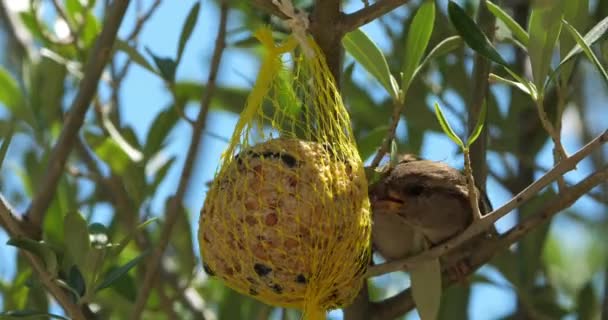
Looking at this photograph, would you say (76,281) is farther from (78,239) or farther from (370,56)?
(370,56)

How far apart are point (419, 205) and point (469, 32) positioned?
1.61 feet

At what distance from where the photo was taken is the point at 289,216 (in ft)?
5.52

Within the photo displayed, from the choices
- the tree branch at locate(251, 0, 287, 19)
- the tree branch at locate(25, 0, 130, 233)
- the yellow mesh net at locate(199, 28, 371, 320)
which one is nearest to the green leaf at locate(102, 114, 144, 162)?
the tree branch at locate(25, 0, 130, 233)

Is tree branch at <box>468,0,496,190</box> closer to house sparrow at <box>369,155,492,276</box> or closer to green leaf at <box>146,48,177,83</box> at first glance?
house sparrow at <box>369,155,492,276</box>

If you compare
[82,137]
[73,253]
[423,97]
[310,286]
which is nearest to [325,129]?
[310,286]

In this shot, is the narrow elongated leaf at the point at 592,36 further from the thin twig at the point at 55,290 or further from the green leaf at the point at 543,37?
the thin twig at the point at 55,290

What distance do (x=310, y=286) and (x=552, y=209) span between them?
1.39 ft

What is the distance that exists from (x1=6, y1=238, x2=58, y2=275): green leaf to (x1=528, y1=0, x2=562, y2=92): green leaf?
31.0 inches

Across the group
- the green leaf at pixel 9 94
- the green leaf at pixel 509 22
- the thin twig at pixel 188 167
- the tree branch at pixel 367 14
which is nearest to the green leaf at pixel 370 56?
the tree branch at pixel 367 14

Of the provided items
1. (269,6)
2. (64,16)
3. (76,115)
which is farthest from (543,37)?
(64,16)

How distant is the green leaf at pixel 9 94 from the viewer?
104 inches

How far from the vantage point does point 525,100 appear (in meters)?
2.70

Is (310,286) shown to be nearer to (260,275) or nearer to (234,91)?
(260,275)

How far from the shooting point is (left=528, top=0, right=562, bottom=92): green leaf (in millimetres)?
1729
